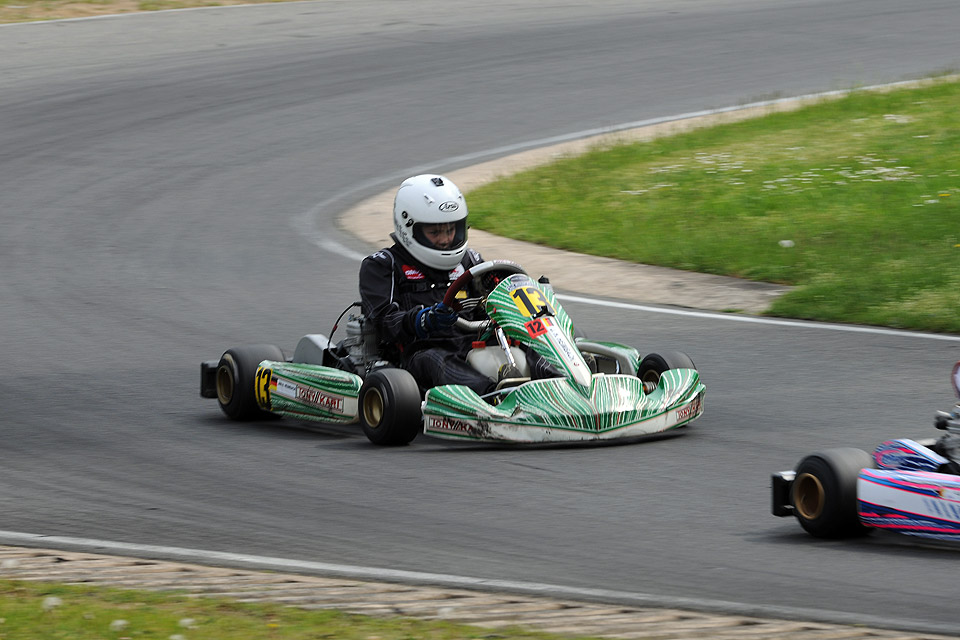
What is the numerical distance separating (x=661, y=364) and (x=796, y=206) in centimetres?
599

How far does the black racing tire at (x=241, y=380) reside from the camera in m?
8.58

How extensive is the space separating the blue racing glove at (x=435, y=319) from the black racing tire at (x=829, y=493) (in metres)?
2.50

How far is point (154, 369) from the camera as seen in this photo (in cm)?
980

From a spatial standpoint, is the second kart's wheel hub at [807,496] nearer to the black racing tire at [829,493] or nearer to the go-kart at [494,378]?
the black racing tire at [829,493]

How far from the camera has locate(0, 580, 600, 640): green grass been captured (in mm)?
4703

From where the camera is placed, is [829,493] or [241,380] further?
[241,380]

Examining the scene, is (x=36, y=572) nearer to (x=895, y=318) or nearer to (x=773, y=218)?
(x=895, y=318)

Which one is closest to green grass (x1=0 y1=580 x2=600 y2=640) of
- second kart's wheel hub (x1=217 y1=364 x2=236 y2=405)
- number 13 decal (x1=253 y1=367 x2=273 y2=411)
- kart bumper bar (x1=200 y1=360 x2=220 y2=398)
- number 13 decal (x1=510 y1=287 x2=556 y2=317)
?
number 13 decal (x1=510 y1=287 x2=556 y2=317)

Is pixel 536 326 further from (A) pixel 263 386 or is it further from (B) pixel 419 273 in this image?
(A) pixel 263 386

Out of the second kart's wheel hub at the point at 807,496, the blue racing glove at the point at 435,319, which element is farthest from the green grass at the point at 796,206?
the second kart's wheel hub at the point at 807,496

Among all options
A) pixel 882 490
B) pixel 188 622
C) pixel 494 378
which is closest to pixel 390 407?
pixel 494 378

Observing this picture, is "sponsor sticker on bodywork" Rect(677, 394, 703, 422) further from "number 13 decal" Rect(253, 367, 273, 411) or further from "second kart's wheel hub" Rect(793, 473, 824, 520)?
"number 13 decal" Rect(253, 367, 273, 411)

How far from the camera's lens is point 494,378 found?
25.9 feet

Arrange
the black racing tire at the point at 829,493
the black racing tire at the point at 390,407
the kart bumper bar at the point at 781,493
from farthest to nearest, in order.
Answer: the black racing tire at the point at 390,407
the kart bumper bar at the point at 781,493
the black racing tire at the point at 829,493
